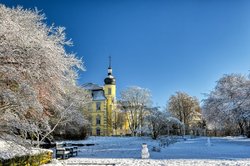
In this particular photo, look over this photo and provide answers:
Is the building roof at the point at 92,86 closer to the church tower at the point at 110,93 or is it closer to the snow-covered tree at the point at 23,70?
the church tower at the point at 110,93

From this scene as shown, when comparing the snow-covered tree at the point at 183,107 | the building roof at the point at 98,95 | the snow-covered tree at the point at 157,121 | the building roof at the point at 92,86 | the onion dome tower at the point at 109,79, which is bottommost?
the snow-covered tree at the point at 157,121

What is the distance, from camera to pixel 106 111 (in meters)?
67.2

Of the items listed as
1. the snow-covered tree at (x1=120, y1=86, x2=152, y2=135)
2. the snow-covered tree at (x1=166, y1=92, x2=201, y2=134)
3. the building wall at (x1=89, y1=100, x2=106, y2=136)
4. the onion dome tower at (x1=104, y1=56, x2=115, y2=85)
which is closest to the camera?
the snow-covered tree at (x1=120, y1=86, x2=152, y2=135)

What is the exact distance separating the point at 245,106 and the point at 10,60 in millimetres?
27817

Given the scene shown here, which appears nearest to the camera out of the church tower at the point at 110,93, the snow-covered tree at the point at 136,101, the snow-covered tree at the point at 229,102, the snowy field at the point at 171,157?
the snowy field at the point at 171,157

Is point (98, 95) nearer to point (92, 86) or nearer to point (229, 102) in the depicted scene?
point (92, 86)

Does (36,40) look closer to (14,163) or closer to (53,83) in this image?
(53,83)

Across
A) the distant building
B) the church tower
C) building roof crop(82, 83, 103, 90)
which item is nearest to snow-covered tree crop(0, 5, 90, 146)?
the distant building

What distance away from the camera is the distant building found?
218 ft

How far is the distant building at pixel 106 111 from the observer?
66562mm

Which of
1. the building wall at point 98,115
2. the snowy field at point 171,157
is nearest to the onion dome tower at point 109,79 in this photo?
the building wall at point 98,115

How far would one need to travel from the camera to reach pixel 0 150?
974 cm

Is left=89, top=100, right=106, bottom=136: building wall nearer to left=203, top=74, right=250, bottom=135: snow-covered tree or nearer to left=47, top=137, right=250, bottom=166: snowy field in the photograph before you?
left=203, top=74, right=250, bottom=135: snow-covered tree

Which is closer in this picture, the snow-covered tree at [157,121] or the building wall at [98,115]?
the snow-covered tree at [157,121]
